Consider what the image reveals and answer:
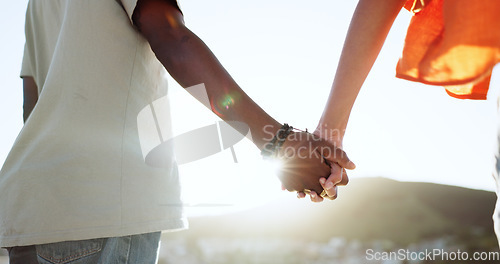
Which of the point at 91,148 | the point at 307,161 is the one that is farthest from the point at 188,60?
the point at 307,161

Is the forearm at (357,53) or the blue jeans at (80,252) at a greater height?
the forearm at (357,53)

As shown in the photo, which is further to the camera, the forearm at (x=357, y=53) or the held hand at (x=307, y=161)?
the forearm at (x=357, y=53)

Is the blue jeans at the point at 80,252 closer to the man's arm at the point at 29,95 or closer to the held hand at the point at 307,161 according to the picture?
the held hand at the point at 307,161

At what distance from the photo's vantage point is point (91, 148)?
3.69 feet

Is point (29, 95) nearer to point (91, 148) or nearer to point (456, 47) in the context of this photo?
point (91, 148)

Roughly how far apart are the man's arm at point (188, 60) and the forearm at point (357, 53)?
481 millimetres

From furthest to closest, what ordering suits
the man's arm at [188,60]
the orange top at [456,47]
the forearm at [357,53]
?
the forearm at [357,53] → the man's arm at [188,60] → the orange top at [456,47]

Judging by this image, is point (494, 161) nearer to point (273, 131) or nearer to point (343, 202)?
point (273, 131)

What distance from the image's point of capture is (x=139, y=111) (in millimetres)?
1229

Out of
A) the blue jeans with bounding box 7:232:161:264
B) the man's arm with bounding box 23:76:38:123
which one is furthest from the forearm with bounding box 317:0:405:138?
the man's arm with bounding box 23:76:38:123

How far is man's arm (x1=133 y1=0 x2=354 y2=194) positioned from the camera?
1271mm

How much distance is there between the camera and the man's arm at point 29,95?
166cm

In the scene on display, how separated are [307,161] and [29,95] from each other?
115 cm

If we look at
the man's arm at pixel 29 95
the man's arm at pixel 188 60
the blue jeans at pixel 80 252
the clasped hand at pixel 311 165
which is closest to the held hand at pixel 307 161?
the clasped hand at pixel 311 165
